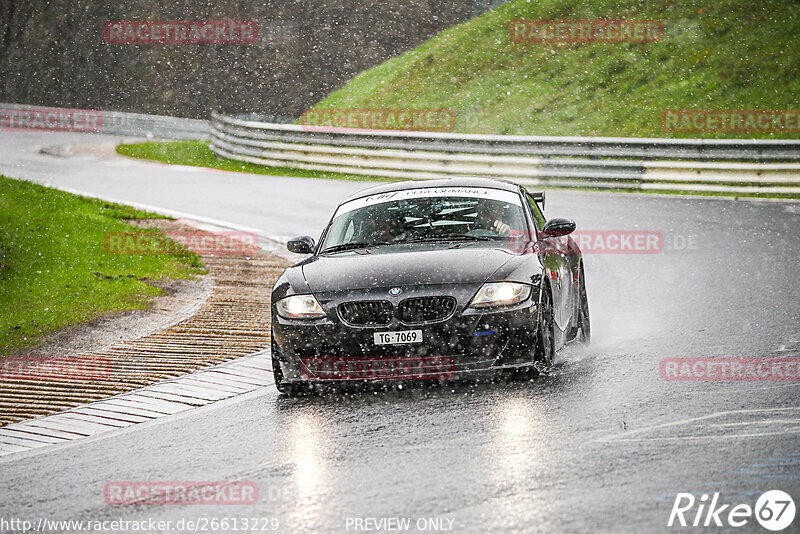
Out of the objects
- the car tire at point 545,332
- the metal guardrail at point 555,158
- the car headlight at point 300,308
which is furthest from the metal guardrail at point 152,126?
the car tire at point 545,332

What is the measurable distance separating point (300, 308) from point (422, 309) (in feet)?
2.98

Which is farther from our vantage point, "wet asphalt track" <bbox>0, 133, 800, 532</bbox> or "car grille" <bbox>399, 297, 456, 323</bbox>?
"car grille" <bbox>399, 297, 456, 323</bbox>

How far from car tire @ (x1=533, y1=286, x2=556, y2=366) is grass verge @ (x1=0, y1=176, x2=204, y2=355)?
5.01 meters

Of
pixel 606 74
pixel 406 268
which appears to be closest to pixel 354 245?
pixel 406 268

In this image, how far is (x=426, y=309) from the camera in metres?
8.45

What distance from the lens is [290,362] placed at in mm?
8711

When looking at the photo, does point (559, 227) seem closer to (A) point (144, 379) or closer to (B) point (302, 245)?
(B) point (302, 245)

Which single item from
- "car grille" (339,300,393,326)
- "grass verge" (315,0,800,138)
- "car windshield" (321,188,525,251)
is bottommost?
"car grille" (339,300,393,326)

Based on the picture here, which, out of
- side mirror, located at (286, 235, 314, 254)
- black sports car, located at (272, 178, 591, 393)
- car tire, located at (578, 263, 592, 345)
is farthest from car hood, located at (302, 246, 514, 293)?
car tire, located at (578, 263, 592, 345)

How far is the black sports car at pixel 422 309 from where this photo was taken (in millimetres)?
8367

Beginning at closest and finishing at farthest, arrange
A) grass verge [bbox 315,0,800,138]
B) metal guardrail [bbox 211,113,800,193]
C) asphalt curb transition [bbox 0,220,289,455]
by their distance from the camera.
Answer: asphalt curb transition [bbox 0,220,289,455] < metal guardrail [bbox 211,113,800,193] < grass verge [bbox 315,0,800,138]

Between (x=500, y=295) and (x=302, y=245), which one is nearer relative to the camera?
(x=500, y=295)

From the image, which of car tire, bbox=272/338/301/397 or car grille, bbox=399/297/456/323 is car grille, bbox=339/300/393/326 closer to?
car grille, bbox=399/297/456/323

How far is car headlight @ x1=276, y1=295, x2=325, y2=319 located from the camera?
8.67 meters
